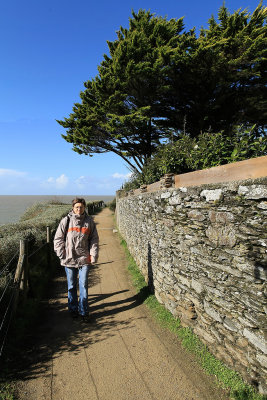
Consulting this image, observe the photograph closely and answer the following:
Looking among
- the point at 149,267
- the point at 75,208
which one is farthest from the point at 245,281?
the point at 149,267

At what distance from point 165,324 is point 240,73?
419 inches

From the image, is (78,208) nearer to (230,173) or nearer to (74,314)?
(74,314)

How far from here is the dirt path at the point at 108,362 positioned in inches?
104

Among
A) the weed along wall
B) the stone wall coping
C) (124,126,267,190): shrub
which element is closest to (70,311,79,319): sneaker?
the weed along wall

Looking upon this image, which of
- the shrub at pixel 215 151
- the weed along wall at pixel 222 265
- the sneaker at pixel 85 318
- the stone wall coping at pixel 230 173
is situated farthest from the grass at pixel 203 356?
the shrub at pixel 215 151

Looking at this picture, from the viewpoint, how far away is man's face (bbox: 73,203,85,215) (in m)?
4.12

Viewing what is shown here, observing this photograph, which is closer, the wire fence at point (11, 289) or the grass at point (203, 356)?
the grass at point (203, 356)

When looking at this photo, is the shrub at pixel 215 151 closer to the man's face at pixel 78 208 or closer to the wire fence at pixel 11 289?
the man's face at pixel 78 208

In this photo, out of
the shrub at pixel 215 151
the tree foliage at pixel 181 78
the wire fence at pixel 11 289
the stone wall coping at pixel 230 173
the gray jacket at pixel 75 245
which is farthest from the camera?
the tree foliage at pixel 181 78

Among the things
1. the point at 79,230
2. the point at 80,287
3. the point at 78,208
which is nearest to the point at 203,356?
the point at 80,287

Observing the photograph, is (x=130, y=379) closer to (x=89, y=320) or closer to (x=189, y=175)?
(x=89, y=320)

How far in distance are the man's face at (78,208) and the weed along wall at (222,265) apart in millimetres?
1631

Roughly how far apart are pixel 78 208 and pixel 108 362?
2.46 meters

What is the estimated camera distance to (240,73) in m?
9.80
